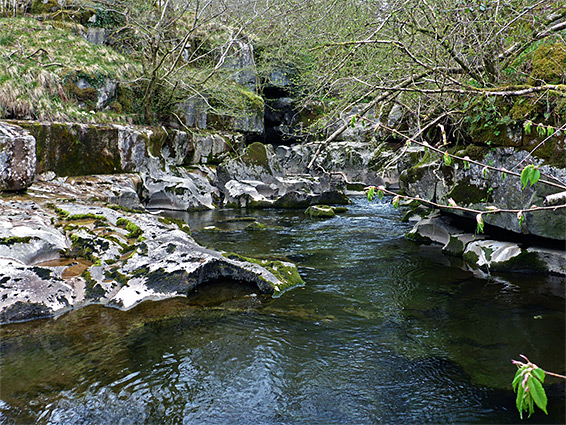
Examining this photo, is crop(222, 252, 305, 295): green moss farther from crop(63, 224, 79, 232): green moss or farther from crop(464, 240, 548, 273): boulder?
crop(464, 240, 548, 273): boulder

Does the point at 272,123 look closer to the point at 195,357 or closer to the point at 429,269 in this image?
the point at 429,269

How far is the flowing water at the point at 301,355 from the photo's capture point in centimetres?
313

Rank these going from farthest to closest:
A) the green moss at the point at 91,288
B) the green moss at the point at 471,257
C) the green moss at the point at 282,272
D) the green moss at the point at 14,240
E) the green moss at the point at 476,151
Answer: the green moss at the point at 471,257 → the green moss at the point at 476,151 → the green moss at the point at 282,272 → the green moss at the point at 14,240 → the green moss at the point at 91,288

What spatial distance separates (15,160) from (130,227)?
4.07 m

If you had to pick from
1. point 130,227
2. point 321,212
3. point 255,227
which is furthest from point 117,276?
point 321,212

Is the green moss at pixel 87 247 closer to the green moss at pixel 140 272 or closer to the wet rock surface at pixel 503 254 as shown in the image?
the green moss at pixel 140 272

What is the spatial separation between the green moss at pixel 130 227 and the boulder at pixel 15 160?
351 cm

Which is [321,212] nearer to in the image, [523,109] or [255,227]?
[255,227]

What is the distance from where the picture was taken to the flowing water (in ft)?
10.3

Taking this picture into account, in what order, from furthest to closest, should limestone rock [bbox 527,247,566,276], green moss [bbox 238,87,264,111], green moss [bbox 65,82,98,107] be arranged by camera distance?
green moss [bbox 238,87,264,111] < green moss [bbox 65,82,98,107] < limestone rock [bbox 527,247,566,276]

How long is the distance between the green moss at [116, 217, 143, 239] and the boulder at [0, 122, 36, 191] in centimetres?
351

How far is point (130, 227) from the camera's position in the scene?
660 cm

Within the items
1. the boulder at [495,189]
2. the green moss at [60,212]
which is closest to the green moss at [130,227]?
the green moss at [60,212]

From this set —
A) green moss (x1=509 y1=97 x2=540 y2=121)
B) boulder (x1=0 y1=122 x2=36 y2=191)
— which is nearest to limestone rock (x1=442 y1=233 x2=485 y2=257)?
green moss (x1=509 y1=97 x2=540 y2=121)
